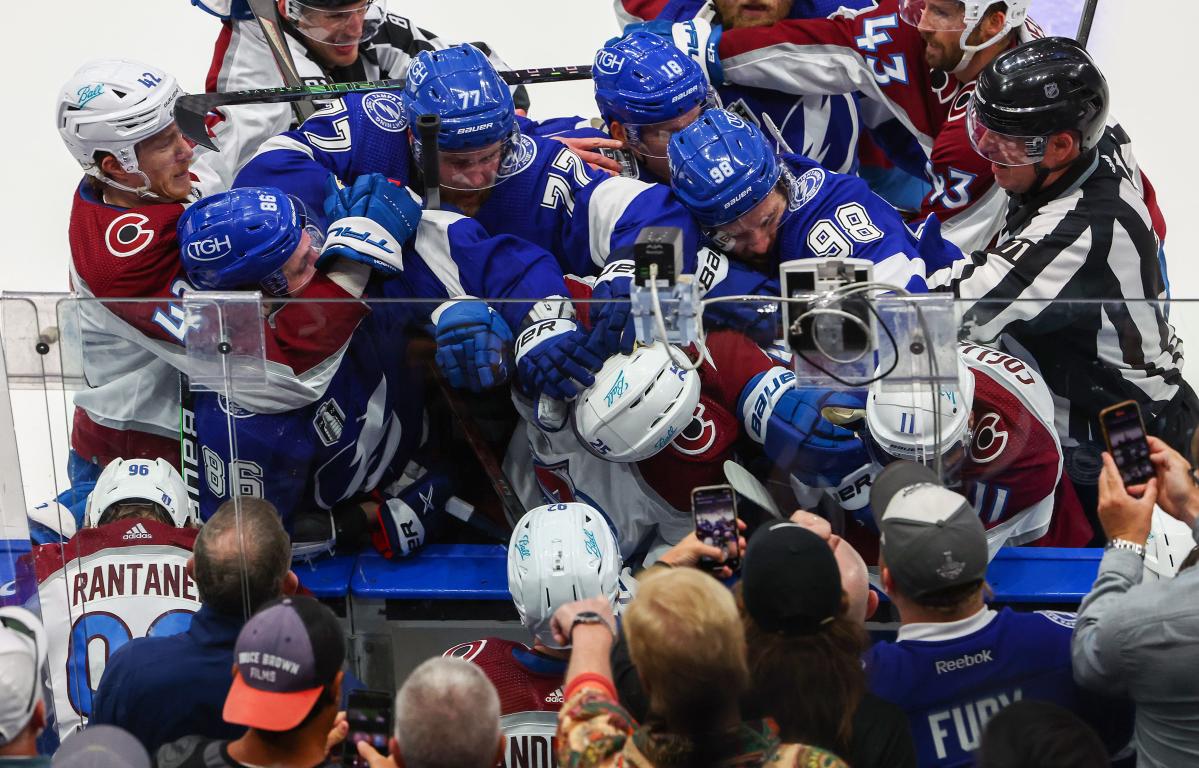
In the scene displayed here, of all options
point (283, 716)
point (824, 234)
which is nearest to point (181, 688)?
point (283, 716)

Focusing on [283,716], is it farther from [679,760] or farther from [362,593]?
[362,593]

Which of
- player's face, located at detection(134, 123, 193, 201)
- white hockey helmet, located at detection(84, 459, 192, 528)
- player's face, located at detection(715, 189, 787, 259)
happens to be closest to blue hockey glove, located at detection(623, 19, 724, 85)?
player's face, located at detection(715, 189, 787, 259)

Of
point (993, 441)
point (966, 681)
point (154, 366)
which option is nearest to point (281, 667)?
point (154, 366)

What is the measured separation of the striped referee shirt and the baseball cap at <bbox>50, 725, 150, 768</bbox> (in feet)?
4.66

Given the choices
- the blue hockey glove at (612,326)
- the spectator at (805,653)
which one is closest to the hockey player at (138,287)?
the blue hockey glove at (612,326)

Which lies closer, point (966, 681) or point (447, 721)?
point (447, 721)

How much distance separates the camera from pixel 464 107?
3109 mm

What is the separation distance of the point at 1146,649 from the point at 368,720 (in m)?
1.07

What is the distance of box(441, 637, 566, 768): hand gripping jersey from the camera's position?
2355mm

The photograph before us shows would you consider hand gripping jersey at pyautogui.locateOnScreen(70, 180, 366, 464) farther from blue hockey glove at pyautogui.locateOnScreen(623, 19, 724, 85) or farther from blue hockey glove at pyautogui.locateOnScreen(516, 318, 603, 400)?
blue hockey glove at pyautogui.locateOnScreen(623, 19, 724, 85)

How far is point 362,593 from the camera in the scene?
2.72 meters

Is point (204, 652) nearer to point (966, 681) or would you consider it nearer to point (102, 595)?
point (102, 595)

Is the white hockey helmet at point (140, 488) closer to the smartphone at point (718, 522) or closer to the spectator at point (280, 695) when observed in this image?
the spectator at point (280, 695)

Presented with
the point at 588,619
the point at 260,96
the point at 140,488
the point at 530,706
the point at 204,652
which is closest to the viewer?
the point at 588,619
